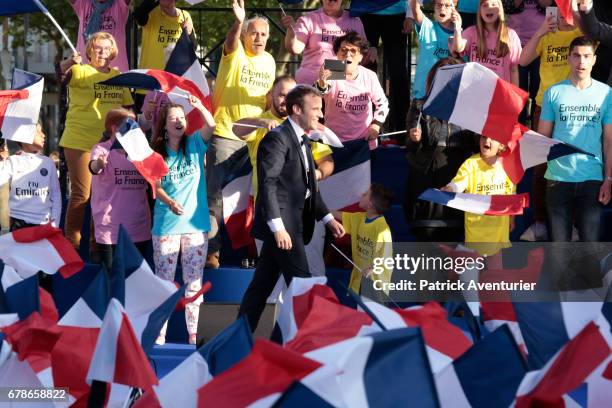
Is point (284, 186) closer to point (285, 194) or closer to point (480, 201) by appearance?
point (285, 194)

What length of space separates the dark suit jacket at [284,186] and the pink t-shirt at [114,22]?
2.61 metres

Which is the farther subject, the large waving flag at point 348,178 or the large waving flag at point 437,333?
the large waving flag at point 348,178

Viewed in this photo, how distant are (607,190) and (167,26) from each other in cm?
365

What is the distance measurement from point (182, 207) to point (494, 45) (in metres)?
2.72

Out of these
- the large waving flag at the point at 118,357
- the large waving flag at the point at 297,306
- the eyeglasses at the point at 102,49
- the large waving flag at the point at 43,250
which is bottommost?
the large waving flag at the point at 43,250

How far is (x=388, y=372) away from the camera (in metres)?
3.86

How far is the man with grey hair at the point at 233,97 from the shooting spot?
9.31 meters

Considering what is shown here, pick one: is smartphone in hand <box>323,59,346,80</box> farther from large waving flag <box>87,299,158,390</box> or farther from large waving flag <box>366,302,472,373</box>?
large waving flag <box>87,299,158,390</box>

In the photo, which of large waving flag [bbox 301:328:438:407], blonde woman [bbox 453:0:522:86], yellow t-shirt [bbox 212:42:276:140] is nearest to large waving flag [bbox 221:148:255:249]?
yellow t-shirt [bbox 212:42:276:140]

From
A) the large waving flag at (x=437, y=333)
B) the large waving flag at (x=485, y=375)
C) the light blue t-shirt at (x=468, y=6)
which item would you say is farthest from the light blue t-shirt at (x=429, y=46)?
the large waving flag at (x=485, y=375)

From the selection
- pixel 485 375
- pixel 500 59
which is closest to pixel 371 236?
pixel 500 59

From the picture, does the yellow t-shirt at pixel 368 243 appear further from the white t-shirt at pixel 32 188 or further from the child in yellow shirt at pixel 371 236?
the white t-shirt at pixel 32 188

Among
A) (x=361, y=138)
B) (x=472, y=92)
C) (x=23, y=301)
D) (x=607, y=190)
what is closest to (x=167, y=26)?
(x=361, y=138)

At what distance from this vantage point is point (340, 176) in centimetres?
959
